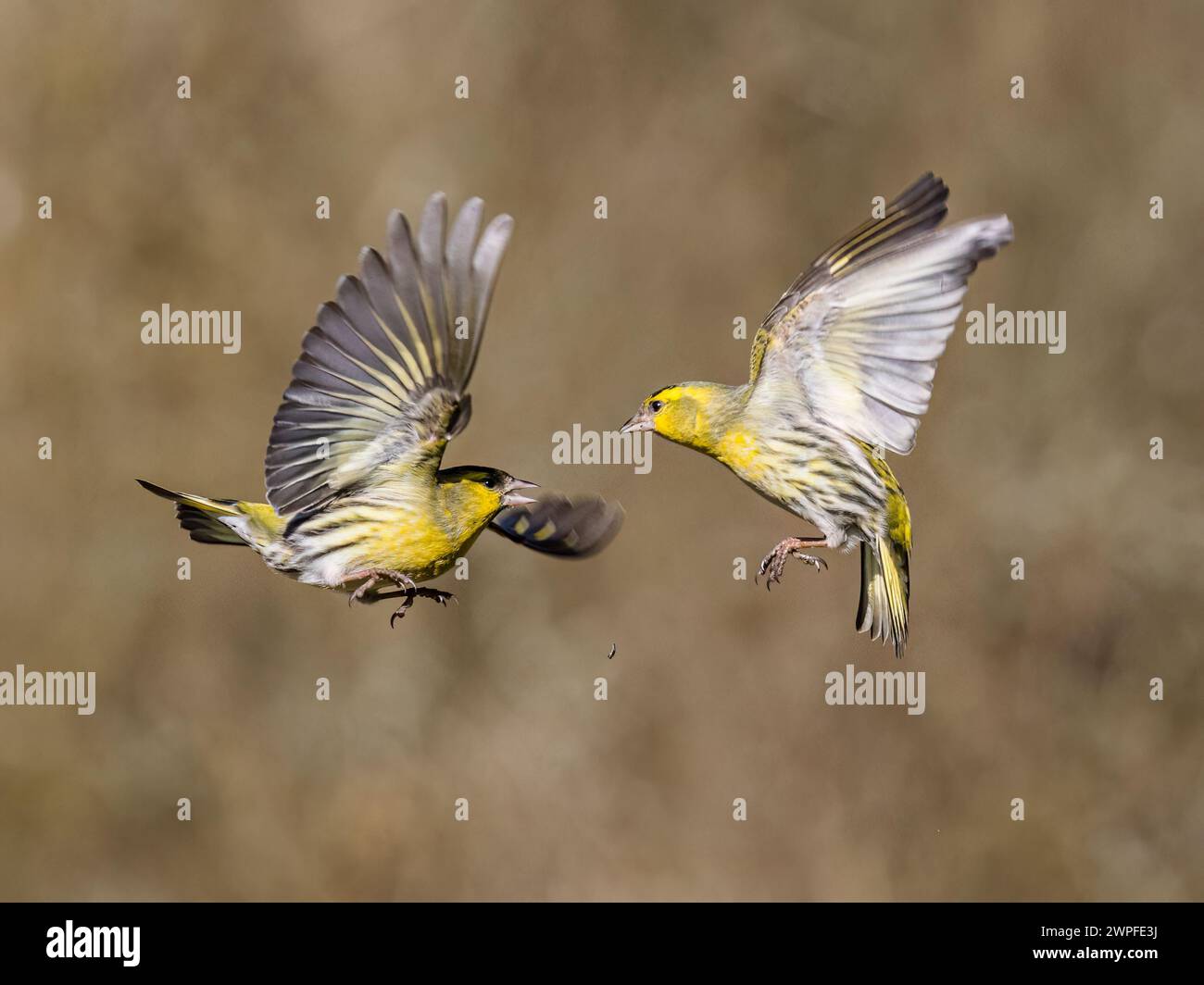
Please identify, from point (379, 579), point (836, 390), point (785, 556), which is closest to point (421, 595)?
point (379, 579)

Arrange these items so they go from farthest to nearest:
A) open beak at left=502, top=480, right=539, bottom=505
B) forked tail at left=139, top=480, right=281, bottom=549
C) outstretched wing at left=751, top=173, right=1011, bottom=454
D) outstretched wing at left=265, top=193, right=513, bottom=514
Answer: forked tail at left=139, top=480, right=281, bottom=549 → open beak at left=502, top=480, right=539, bottom=505 → outstretched wing at left=751, top=173, right=1011, bottom=454 → outstretched wing at left=265, top=193, right=513, bottom=514

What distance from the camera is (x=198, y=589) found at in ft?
29.3

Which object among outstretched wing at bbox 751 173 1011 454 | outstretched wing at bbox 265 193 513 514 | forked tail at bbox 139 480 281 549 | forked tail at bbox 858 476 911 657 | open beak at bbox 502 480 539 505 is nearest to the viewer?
outstretched wing at bbox 265 193 513 514

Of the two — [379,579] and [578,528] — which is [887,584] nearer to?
[578,528]

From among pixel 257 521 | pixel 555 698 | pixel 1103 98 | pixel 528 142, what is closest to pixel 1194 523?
pixel 1103 98

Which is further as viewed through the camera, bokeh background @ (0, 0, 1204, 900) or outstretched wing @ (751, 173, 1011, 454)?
bokeh background @ (0, 0, 1204, 900)

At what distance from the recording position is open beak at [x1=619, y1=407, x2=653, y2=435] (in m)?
3.95

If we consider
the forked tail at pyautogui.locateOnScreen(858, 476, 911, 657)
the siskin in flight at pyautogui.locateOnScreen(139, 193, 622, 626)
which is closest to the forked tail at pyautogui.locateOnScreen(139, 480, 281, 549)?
the siskin in flight at pyautogui.locateOnScreen(139, 193, 622, 626)

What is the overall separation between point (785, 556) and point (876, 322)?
2.33 feet

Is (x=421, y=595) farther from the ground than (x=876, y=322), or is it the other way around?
(x=876, y=322)

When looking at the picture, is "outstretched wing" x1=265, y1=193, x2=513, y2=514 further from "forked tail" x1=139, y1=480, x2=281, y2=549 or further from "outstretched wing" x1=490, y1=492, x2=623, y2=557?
"outstretched wing" x1=490, y1=492, x2=623, y2=557

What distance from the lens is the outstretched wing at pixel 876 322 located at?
3756mm

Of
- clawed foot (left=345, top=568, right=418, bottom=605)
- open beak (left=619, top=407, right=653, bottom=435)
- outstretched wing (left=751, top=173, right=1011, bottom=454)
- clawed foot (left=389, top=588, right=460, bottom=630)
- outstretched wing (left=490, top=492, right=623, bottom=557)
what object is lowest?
clawed foot (left=389, top=588, right=460, bottom=630)

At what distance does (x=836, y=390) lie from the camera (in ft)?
13.2
